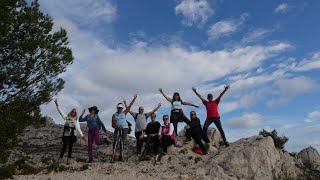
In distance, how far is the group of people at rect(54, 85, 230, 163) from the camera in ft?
51.4

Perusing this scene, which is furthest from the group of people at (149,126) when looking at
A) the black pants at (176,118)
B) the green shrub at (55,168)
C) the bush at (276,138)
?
the bush at (276,138)

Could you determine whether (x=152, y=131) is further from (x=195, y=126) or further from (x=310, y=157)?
(x=310, y=157)

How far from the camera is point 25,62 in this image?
47.4ft

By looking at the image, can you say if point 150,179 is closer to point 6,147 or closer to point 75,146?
point 6,147

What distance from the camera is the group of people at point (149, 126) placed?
15680mm

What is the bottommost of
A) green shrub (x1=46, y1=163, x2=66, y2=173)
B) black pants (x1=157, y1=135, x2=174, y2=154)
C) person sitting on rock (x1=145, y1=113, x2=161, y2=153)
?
green shrub (x1=46, y1=163, x2=66, y2=173)

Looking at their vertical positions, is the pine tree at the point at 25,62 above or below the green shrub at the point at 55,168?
above

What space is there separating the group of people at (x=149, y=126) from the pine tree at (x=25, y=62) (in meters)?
1.26

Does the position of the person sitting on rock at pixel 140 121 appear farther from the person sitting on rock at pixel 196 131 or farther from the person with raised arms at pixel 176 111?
the person sitting on rock at pixel 196 131

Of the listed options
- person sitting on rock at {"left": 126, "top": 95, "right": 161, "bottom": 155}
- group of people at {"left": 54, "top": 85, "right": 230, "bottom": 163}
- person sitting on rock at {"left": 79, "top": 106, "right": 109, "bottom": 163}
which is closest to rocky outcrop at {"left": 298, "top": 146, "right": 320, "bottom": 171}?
group of people at {"left": 54, "top": 85, "right": 230, "bottom": 163}

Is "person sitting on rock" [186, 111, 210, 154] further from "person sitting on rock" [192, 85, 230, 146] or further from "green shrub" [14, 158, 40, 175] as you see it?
"green shrub" [14, 158, 40, 175]

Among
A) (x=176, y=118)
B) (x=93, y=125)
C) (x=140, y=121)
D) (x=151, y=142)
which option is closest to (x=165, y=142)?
(x=151, y=142)

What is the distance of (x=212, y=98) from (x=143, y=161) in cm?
422

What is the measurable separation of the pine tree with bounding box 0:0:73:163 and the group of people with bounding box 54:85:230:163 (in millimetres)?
1263
